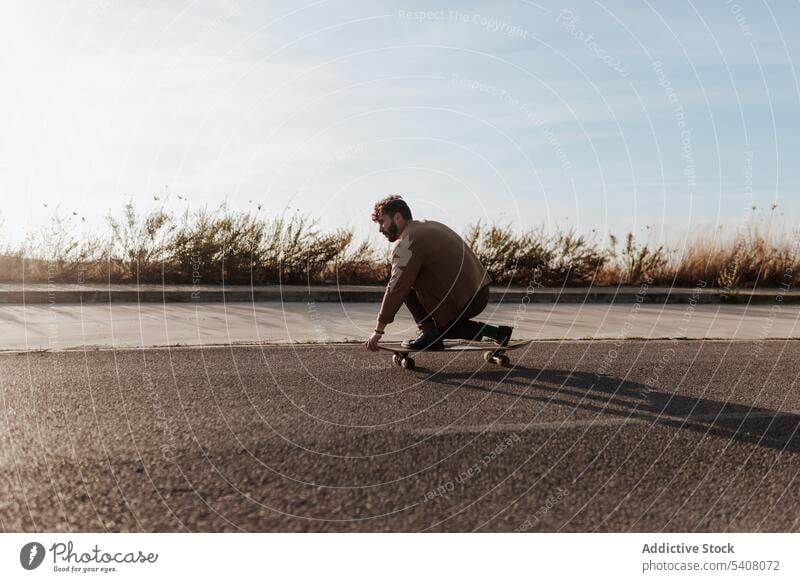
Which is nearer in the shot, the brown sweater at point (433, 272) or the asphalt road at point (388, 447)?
the asphalt road at point (388, 447)

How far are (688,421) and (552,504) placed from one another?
1971 mm

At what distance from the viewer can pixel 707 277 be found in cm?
1662

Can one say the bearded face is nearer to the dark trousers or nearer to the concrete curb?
the dark trousers

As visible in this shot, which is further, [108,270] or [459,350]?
[108,270]

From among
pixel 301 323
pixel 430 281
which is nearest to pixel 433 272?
pixel 430 281

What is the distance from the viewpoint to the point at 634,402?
5.73m

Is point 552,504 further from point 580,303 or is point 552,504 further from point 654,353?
point 580,303

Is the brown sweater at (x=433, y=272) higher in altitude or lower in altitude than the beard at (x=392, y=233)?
lower

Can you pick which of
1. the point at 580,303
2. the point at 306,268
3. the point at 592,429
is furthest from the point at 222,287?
the point at 592,429

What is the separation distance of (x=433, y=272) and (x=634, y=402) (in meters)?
2.10

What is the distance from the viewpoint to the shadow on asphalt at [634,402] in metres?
5.00

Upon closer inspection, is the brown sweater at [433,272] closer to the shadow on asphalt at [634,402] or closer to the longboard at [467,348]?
the longboard at [467,348]
